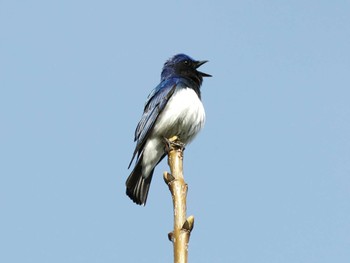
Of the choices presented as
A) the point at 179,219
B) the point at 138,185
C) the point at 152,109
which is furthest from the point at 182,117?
the point at 179,219

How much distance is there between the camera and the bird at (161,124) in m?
8.83

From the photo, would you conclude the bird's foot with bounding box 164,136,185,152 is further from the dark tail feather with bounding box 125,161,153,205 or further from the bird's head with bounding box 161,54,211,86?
the bird's head with bounding box 161,54,211,86

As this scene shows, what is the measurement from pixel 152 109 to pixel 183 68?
1184 millimetres

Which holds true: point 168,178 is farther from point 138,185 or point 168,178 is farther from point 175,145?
point 138,185

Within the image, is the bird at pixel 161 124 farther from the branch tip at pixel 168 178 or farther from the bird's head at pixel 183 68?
the branch tip at pixel 168 178

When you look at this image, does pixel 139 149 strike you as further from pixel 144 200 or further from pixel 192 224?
pixel 192 224

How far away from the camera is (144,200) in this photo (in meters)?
8.78

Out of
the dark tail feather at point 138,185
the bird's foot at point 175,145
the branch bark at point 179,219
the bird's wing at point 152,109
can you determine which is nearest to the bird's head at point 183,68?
the bird's wing at point 152,109

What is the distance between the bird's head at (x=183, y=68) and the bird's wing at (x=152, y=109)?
0.51 meters

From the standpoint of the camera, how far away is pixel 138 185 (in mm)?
8938

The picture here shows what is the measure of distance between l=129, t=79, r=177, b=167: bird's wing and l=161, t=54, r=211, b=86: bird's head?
0.51m

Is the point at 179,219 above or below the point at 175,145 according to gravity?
below

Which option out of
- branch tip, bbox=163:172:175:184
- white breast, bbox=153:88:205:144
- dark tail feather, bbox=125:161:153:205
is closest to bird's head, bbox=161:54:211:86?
white breast, bbox=153:88:205:144

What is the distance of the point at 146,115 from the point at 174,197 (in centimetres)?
575
